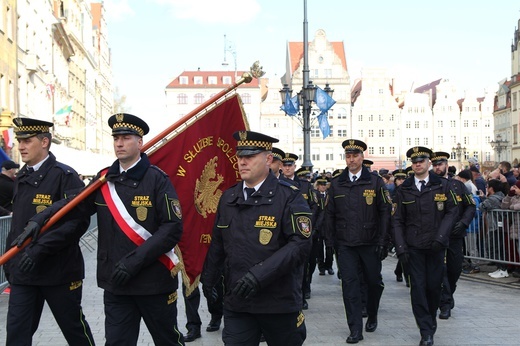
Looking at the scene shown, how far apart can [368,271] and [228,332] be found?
11.8 ft

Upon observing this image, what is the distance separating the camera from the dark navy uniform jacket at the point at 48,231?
539cm

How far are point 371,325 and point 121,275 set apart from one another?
4368 mm

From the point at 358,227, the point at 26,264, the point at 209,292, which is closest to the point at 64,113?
the point at 358,227

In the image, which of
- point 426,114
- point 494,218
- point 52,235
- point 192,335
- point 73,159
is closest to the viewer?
point 52,235

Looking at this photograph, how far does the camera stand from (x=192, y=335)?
25.8 ft

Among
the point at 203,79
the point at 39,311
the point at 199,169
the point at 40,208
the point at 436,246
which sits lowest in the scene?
the point at 39,311

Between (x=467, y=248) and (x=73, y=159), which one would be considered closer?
(x=467, y=248)

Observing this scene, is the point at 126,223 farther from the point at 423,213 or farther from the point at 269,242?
the point at 423,213

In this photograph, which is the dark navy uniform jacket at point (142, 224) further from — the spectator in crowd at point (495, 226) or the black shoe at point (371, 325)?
the spectator in crowd at point (495, 226)

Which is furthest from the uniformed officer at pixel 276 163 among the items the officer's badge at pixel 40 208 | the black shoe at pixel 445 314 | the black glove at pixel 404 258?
the officer's badge at pixel 40 208

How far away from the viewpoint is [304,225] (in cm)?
483

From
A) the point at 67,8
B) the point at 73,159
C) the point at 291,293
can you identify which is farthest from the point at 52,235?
the point at 67,8

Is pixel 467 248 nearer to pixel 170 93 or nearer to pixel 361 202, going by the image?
pixel 361 202

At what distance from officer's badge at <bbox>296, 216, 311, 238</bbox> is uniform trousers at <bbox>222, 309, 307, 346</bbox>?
1.87ft
